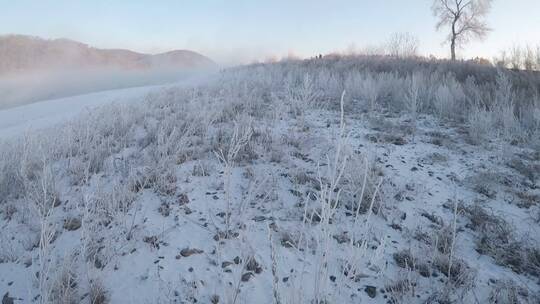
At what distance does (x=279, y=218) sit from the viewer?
2596mm

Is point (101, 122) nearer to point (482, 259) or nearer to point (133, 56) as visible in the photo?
point (482, 259)

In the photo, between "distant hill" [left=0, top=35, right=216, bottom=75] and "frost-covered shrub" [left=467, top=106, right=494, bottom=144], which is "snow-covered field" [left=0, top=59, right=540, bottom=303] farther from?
"distant hill" [left=0, top=35, right=216, bottom=75]

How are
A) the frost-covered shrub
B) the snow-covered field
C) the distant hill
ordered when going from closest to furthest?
the snow-covered field → the frost-covered shrub → the distant hill

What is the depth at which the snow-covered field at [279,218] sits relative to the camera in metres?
1.89

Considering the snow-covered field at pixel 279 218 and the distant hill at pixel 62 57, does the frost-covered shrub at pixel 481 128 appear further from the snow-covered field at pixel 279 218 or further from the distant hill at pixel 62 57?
the distant hill at pixel 62 57

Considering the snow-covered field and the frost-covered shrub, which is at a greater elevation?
the frost-covered shrub

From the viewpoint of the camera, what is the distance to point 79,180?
3.26 meters

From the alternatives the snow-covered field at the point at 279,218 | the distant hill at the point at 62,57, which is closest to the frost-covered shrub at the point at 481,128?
the snow-covered field at the point at 279,218

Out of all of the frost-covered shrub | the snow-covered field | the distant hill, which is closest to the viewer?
the snow-covered field

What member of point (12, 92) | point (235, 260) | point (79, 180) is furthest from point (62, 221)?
point (12, 92)

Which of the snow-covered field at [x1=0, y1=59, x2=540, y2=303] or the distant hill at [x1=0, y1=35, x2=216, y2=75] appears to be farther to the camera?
the distant hill at [x1=0, y1=35, x2=216, y2=75]

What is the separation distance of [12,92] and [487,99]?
1281 inches

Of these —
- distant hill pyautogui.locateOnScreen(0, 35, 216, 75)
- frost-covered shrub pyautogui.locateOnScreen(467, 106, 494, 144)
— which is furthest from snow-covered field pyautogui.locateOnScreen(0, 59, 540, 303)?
distant hill pyautogui.locateOnScreen(0, 35, 216, 75)

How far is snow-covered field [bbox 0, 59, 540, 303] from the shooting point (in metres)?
1.89
